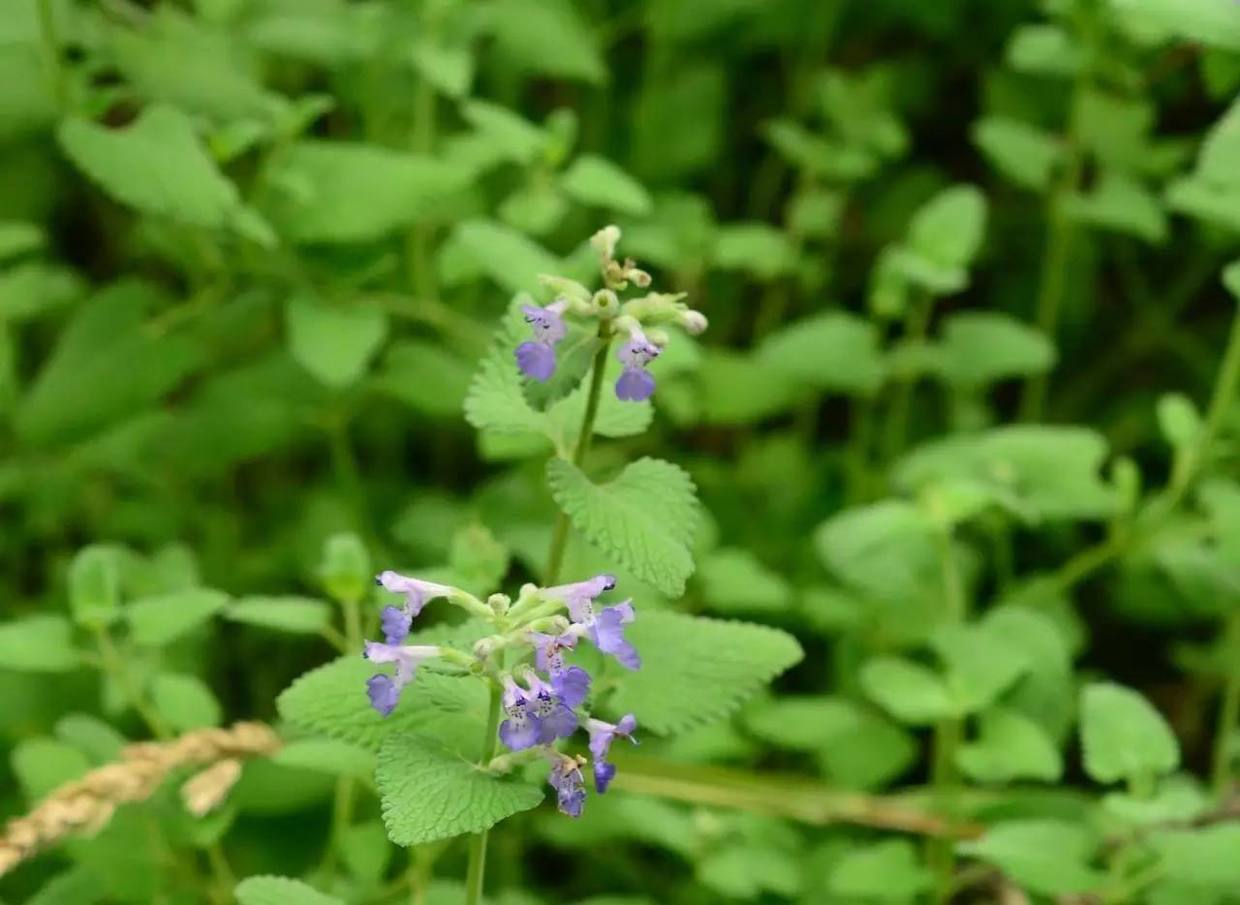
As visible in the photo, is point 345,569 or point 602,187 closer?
point 345,569

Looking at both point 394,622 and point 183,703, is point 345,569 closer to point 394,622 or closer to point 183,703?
point 183,703

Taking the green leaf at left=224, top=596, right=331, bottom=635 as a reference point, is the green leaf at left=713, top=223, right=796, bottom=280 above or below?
above

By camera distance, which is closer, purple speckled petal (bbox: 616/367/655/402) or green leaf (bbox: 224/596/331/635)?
purple speckled petal (bbox: 616/367/655/402)

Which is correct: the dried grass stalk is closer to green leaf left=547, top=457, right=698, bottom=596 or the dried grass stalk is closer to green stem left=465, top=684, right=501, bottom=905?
green stem left=465, top=684, right=501, bottom=905

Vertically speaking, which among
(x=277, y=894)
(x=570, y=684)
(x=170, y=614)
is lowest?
(x=277, y=894)

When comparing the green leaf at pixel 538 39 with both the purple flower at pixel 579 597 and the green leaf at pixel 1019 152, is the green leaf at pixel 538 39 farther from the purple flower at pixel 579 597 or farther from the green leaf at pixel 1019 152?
the purple flower at pixel 579 597

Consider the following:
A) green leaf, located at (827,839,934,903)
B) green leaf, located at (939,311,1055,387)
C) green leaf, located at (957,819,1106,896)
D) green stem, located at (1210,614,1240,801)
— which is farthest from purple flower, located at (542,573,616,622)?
green leaf, located at (939,311,1055,387)

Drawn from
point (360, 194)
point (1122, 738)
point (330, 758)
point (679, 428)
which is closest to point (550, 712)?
point (330, 758)
